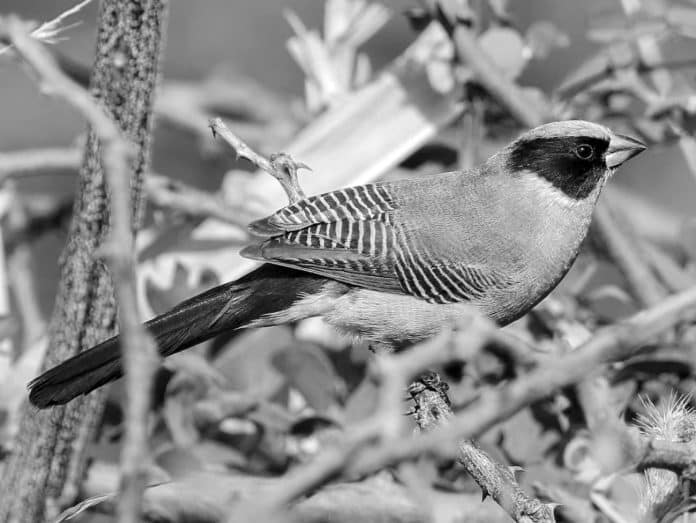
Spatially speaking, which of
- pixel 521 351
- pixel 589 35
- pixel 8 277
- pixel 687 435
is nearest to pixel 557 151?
pixel 589 35

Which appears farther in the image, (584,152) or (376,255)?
(584,152)

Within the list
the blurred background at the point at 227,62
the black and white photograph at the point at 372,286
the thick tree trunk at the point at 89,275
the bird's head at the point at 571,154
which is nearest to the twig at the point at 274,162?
the black and white photograph at the point at 372,286

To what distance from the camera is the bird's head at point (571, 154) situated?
2391 mm

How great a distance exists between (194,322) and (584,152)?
3.24 ft

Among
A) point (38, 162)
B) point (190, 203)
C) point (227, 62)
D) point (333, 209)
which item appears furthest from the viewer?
point (227, 62)

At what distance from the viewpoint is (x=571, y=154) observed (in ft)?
7.92

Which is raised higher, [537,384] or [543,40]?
[543,40]

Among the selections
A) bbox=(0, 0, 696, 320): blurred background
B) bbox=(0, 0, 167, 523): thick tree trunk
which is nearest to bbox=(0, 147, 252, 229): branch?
bbox=(0, 0, 167, 523): thick tree trunk

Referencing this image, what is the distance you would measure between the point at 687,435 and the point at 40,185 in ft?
13.0

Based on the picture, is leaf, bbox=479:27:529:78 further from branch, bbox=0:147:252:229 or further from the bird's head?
branch, bbox=0:147:252:229

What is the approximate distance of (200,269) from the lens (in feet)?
8.58

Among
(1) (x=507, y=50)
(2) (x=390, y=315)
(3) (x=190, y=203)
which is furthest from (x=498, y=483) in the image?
(1) (x=507, y=50)

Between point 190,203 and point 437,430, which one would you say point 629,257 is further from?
point 437,430

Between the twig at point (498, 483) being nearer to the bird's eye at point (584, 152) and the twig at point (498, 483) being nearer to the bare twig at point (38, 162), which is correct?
the bird's eye at point (584, 152)
